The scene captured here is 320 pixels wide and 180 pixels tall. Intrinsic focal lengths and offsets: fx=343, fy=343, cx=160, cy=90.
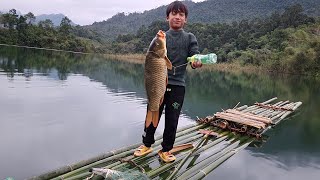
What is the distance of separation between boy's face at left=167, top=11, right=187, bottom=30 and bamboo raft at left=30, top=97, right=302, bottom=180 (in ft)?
6.13

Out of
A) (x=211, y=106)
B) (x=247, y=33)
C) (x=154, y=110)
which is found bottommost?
→ (x=211, y=106)

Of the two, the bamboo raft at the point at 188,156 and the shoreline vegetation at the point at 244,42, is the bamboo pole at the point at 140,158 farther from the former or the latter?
the shoreline vegetation at the point at 244,42

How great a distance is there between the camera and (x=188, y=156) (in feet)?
16.3

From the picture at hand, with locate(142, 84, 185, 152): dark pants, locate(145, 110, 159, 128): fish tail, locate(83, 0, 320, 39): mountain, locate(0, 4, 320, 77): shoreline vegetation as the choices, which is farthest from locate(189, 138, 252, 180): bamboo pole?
A: locate(83, 0, 320, 39): mountain

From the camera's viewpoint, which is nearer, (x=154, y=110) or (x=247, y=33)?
(x=154, y=110)

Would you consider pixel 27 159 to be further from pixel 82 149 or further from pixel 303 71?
pixel 303 71

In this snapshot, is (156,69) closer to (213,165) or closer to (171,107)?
(171,107)

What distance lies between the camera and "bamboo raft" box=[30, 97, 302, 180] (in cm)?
421

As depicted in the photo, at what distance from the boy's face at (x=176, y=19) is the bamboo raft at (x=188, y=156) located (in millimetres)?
1870

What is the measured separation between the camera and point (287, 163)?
6688 millimetres

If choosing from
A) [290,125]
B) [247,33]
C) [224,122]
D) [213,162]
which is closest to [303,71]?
[247,33]

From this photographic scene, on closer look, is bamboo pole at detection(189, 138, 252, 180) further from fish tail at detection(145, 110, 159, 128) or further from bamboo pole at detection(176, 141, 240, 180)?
fish tail at detection(145, 110, 159, 128)

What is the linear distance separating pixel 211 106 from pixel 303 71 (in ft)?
88.9

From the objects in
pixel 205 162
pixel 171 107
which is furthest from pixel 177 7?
pixel 205 162
